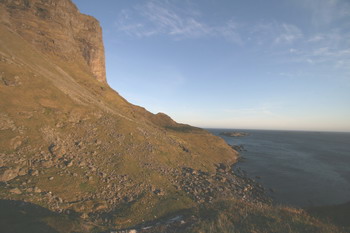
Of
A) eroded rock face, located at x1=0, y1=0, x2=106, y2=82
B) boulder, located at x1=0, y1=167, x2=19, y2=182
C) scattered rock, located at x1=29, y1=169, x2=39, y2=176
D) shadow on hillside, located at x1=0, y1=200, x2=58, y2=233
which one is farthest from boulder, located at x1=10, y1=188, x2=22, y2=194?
eroded rock face, located at x1=0, y1=0, x2=106, y2=82

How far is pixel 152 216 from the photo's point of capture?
1639cm

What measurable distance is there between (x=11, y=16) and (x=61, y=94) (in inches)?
1649

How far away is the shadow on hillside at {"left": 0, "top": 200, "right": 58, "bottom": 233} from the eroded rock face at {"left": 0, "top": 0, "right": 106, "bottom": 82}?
53148 mm

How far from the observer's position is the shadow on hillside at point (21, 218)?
7532mm

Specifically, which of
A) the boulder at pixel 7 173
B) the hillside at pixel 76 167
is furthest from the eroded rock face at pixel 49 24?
the boulder at pixel 7 173

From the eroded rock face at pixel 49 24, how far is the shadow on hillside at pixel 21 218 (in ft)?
174

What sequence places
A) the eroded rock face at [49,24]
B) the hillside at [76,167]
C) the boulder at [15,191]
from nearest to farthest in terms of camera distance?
the boulder at [15,191] < the hillside at [76,167] < the eroded rock face at [49,24]

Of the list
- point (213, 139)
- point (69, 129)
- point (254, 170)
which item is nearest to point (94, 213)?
point (69, 129)

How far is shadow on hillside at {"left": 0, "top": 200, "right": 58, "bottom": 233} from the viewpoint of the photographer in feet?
24.7

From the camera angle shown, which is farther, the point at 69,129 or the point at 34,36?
the point at 34,36

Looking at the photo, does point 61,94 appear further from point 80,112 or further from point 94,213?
point 94,213

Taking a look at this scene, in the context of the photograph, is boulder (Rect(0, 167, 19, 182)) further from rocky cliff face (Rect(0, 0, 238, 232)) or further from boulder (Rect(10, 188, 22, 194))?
boulder (Rect(10, 188, 22, 194))

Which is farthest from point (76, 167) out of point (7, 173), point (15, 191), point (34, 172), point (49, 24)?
point (49, 24)

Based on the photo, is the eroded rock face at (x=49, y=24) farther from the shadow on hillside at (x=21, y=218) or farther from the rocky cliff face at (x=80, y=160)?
the shadow on hillside at (x=21, y=218)
